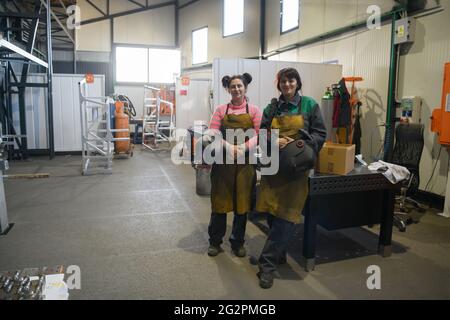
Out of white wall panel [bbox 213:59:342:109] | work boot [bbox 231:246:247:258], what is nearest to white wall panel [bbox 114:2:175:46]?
white wall panel [bbox 213:59:342:109]

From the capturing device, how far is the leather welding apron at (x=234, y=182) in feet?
8.93

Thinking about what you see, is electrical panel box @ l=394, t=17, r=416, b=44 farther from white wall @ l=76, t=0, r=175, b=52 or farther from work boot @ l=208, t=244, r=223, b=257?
white wall @ l=76, t=0, r=175, b=52

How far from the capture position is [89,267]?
2.74m

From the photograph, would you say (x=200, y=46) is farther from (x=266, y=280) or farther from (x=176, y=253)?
(x=266, y=280)

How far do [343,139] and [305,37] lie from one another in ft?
8.78

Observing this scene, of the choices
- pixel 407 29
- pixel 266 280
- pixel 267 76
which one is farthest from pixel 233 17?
pixel 266 280

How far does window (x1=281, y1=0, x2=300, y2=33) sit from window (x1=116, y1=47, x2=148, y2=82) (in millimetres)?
5823

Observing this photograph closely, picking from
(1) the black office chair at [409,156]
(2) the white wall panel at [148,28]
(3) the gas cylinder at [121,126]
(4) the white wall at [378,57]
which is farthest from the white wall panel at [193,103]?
(1) the black office chair at [409,156]

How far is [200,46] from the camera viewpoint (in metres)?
11.4

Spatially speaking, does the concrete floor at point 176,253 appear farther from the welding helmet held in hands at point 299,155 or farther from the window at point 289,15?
the window at point 289,15

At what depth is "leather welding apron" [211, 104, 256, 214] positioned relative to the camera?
2723mm
